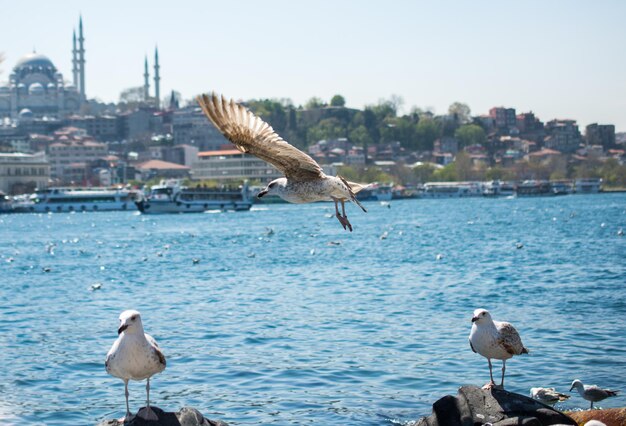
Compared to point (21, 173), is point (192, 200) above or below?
below

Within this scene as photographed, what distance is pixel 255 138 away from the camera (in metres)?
6.67

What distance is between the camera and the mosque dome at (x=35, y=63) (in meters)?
153

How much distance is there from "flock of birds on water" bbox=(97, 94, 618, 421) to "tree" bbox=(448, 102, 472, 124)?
5493 inches

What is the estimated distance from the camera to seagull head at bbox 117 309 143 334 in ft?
19.1

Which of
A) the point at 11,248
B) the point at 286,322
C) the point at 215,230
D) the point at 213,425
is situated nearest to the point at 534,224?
the point at 215,230

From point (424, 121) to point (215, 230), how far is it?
3725 inches

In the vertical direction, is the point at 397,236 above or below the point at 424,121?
below

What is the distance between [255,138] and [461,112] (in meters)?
151

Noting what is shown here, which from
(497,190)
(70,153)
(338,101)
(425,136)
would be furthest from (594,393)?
(338,101)

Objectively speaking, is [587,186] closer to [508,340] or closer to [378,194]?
[378,194]

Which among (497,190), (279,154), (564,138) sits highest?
(564,138)

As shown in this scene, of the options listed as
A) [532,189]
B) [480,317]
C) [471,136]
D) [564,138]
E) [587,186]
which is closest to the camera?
[480,317]

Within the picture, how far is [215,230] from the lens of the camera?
46219 millimetres

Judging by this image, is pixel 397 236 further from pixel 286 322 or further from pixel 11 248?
pixel 286 322
